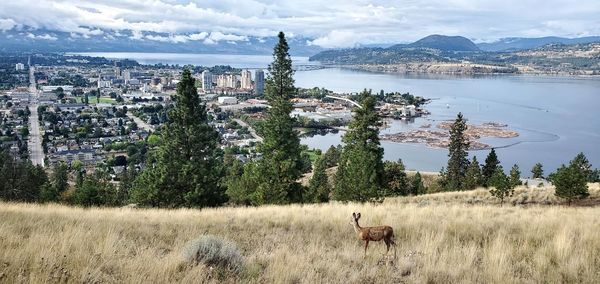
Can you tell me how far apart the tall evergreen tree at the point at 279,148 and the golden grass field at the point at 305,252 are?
1306 centimetres

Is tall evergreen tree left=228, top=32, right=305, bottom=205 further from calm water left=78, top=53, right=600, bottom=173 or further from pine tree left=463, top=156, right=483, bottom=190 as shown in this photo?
calm water left=78, top=53, right=600, bottom=173

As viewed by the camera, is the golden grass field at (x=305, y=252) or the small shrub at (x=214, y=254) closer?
the golden grass field at (x=305, y=252)

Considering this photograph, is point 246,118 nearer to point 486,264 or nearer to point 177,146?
point 177,146

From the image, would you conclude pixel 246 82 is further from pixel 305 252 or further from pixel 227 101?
pixel 305 252

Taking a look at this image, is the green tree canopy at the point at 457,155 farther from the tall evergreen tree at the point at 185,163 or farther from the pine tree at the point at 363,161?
the tall evergreen tree at the point at 185,163

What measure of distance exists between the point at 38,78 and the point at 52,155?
142433 mm

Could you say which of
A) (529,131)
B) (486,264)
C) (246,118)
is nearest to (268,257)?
(486,264)

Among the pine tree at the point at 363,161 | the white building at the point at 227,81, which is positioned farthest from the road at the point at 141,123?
the pine tree at the point at 363,161

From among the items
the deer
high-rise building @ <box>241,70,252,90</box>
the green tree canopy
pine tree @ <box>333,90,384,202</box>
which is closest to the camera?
the deer

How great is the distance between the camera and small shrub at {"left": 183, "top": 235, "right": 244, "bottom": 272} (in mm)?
4609

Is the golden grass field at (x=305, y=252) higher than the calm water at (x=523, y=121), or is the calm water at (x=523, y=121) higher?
the golden grass field at (x=305, y=252)

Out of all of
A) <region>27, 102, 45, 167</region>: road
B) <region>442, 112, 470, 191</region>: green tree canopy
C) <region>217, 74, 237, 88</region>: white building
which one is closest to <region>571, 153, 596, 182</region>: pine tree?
<region>442, 112, 470, 191</region>: green tree canopy

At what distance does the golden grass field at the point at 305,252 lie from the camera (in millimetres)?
4066

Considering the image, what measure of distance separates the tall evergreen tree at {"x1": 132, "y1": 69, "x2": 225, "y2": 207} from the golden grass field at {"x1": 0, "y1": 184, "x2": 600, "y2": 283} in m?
12.5
